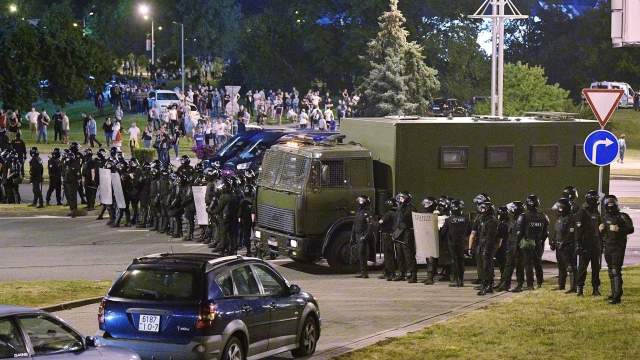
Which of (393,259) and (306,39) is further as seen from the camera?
(306,39)

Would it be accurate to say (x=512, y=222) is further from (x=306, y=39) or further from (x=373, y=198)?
(x=306, y=39)

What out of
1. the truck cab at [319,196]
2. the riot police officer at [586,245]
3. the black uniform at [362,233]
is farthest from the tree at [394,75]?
the riot police officer at [586,245]

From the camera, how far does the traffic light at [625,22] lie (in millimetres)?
19375

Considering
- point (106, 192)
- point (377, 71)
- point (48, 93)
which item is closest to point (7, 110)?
point (48, 93)

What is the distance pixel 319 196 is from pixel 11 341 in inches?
540

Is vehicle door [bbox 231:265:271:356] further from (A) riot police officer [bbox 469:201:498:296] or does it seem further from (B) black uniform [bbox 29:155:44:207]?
(B) black uniform [bbox 29:155:44:207]

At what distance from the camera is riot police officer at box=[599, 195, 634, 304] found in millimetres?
19297

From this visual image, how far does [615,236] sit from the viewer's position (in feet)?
63.7

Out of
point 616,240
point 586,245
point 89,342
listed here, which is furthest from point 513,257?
point 89,342

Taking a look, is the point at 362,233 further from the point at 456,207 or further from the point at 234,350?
the point at 234,350

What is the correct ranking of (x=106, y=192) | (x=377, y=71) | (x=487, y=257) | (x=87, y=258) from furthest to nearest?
(x=377, y=71)
(x=106, y=192)
(x=87, y=258)
(x=487, y=257)

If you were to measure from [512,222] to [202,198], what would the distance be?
8.76 metres

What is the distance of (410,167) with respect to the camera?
81.8 feet

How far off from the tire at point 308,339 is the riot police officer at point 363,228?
758 cm
